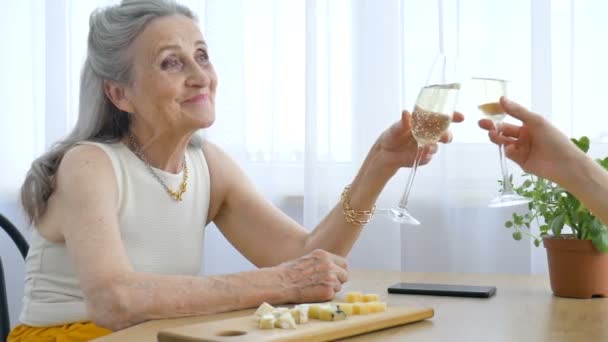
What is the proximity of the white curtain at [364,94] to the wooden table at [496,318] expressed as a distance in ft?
2.18

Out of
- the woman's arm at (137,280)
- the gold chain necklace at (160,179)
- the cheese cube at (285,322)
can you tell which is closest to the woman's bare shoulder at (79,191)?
the woman's arm at (137,280)

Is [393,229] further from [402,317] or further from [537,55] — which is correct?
[402,317]

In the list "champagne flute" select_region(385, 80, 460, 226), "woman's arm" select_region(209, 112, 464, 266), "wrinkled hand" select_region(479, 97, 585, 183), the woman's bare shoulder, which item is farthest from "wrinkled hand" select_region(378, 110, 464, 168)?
the woman's bare shoulder

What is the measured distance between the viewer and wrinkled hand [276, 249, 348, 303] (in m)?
1.54

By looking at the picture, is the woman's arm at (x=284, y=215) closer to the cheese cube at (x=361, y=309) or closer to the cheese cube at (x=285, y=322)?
the cheese cube at (x=361, y=309)

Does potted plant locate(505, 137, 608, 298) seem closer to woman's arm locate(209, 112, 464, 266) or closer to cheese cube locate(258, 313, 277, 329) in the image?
woman's arm locate(209, 112, 464, 266)

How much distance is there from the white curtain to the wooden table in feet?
2.18

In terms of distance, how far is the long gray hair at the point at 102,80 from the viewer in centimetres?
189

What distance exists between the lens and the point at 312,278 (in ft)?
5.14

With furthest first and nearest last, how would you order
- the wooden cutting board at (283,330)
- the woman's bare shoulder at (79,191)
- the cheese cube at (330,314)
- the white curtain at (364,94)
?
the white curtain at (364,94), the woman's bare shoulder at (79,191), the cheese cube at (330,314), the wooden cutting board at (283,330)

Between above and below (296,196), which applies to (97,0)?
above

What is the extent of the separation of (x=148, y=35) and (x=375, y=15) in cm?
82

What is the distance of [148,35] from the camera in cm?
195

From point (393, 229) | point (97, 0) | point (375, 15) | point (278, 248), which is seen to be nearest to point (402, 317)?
point (278, 248)
